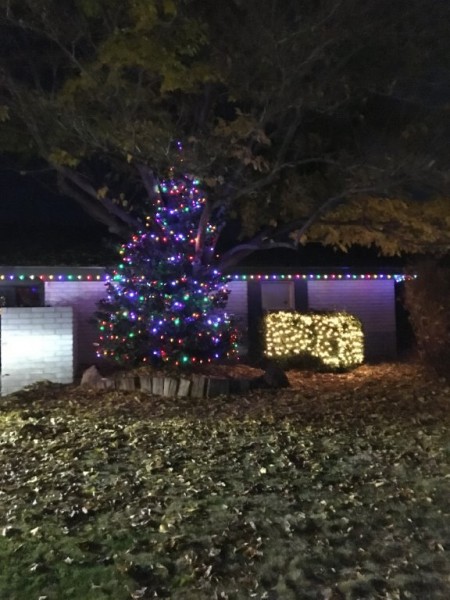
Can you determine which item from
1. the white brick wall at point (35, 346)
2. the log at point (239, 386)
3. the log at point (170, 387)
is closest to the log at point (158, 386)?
the log at point (170, 387)

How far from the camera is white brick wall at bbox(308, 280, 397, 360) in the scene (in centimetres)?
1608

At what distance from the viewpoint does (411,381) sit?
11430 mm

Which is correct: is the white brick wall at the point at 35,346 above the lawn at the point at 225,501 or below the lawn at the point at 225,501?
above

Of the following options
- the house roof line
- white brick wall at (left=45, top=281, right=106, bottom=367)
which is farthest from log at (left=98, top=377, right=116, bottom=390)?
white brick wall at (left=45, top=281, right=106, bottom=367)

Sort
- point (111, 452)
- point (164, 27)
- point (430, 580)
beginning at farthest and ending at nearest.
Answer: point (164, 27)
point (111, 452)
point (430, 580)

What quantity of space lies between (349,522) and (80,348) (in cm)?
1027

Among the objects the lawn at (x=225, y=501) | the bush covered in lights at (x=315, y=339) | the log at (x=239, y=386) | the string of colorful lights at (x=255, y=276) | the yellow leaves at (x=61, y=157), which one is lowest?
the lawn at (x=225, y=501)

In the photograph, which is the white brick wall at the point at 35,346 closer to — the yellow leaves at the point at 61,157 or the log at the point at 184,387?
the log at the point at 184,387

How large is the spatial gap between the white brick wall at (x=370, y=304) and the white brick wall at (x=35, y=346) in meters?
6.78

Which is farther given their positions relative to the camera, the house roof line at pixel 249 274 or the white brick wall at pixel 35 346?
the house roof line at pixel 249 274

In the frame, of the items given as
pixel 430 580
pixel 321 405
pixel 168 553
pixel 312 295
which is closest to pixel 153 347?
pixel 321 405

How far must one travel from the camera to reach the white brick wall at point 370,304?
52.7 feet

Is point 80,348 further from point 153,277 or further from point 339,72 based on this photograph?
point 339,72

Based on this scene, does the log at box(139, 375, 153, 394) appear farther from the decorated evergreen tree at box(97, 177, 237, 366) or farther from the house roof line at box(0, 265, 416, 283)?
the house roof line at box(0, 265, 416, 283)
